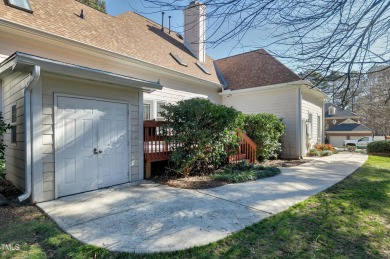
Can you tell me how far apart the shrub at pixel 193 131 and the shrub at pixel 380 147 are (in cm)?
1244

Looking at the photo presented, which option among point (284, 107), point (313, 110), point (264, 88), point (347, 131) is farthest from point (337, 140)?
point (264, 88)

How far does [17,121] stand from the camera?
4914mm

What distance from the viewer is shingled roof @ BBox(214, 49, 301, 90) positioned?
11727mm

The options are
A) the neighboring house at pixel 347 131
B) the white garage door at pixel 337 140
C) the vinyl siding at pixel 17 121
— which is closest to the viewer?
the vinyl siding at pixel 17 121

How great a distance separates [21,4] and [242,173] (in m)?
8.30

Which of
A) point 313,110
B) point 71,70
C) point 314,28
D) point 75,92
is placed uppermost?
point 314,28

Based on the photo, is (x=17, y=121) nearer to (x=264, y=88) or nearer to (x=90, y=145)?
(x=90, y=145)

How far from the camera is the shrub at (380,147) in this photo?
13.4 metres

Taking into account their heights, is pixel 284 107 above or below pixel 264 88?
below

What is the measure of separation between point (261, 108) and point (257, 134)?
332 centimetres

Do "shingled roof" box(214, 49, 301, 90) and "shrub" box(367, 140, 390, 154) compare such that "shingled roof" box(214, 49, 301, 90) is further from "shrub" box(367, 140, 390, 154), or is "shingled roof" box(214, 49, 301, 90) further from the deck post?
the deck post

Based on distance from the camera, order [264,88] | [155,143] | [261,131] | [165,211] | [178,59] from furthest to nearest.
→ [264,88] < [178,59] < [261,131] < [155,143] < [165,211]

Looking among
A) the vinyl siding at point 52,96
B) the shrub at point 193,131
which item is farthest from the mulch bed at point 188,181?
the vinyl siding at point 52,96

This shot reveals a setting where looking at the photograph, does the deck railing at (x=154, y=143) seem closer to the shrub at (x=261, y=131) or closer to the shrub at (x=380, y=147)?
the shrub at (x=261, y=131)
